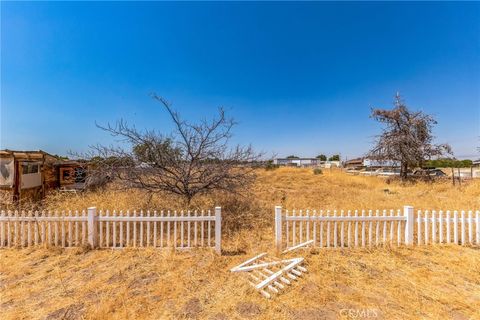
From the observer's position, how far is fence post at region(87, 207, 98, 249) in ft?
14.0

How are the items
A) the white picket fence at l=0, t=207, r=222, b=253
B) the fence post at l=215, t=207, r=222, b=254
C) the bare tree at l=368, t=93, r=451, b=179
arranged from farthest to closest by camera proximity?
the bare tree at l=368, t=93, r=451, b=179 < the white picket fence at l=0, t=207, r=222, b=253 < the fence post at l=215, t=207, r=222, b=254

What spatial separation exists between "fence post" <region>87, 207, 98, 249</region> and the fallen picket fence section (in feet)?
9.31

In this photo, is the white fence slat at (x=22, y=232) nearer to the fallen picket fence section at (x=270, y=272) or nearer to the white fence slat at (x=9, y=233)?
the white fence slat at (x=9, y=233)

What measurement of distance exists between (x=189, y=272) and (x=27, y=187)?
371 inches

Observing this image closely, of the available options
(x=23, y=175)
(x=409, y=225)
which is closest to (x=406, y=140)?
(x=409, y=225)

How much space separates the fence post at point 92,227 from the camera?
4270 millimetres

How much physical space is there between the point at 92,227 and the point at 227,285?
9.63ft

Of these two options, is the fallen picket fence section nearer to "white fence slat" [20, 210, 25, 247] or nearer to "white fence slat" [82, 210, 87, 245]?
"white fence slat" [82, 210, 87, 245]

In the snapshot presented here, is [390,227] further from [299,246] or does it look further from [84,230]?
[84,230]

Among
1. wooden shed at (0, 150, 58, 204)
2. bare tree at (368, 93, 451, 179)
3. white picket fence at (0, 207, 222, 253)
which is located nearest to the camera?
white picket fence at (0, 207, 222, 253)

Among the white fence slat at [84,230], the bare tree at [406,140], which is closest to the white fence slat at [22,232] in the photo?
the white fence slat at [84,230]

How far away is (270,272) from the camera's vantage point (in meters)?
3.36

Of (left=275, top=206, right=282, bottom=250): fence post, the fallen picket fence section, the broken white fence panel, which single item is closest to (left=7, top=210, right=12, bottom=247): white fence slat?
the fallen picket fence section

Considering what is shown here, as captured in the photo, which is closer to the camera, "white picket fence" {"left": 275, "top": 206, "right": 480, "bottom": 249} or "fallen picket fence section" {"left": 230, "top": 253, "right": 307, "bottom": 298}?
"fallen picket fence section" {"left": 230, "top": 253, "right": 307, "bottom": 298}
